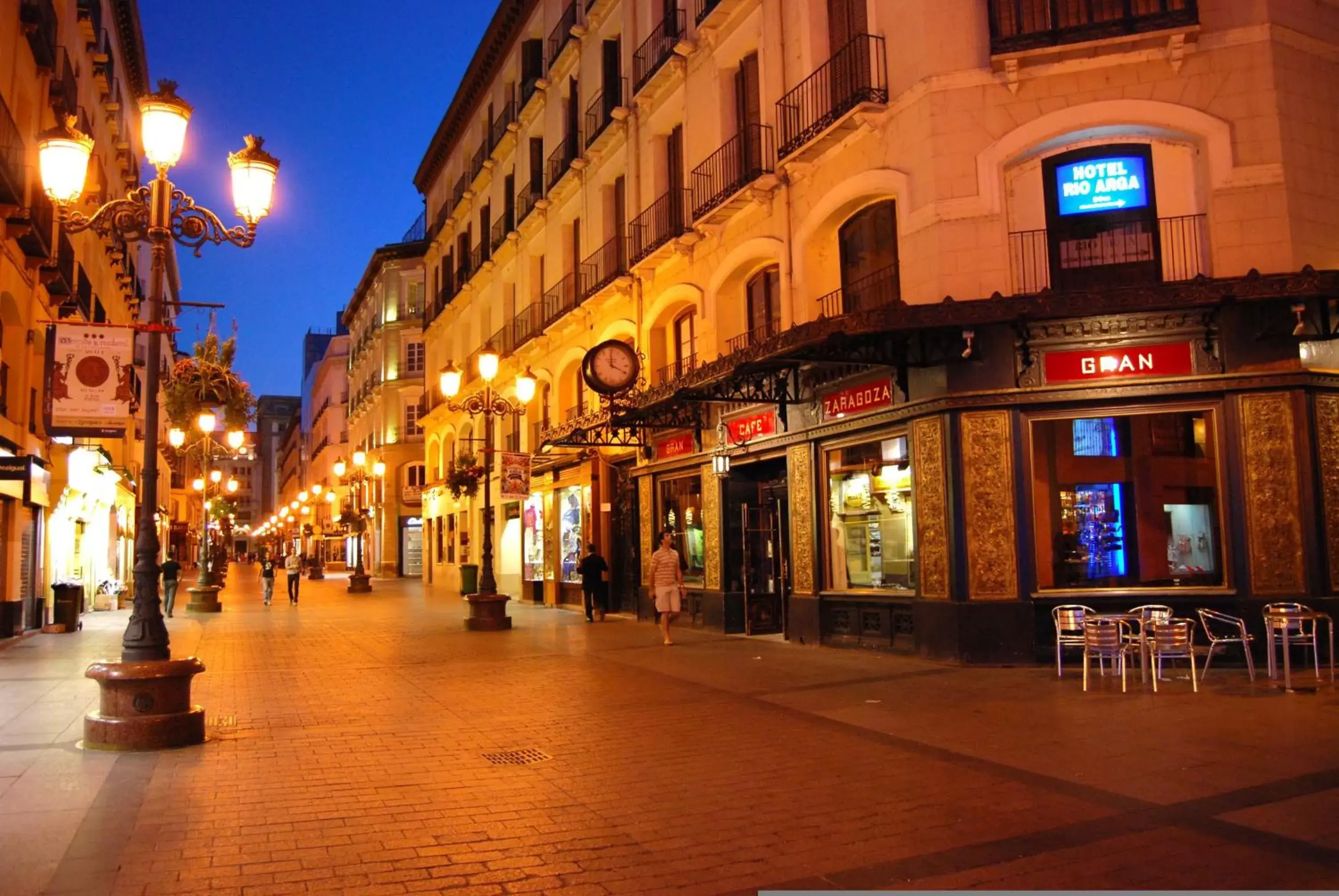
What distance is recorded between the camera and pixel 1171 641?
1047 cm

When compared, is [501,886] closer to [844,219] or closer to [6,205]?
[844,219]

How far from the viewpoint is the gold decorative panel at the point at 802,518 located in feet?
53.1

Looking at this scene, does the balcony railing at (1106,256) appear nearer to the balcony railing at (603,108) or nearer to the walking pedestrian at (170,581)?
the balcony railing at (603,108)

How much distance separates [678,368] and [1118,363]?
9.99 meters

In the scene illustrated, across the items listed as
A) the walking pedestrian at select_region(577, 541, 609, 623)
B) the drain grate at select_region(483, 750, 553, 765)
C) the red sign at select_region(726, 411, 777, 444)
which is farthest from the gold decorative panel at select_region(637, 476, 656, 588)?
the drain grate at select_region(483, 750, 553, 765)

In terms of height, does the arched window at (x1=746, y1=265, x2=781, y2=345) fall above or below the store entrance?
above

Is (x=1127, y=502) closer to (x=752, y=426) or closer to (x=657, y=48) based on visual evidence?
(x=752, y=426)

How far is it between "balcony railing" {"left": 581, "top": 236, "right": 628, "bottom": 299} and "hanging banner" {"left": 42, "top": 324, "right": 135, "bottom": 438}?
13778mm

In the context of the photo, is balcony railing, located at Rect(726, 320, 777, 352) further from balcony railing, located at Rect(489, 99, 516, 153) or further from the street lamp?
the street lamp

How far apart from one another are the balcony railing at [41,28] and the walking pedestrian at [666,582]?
14.8m

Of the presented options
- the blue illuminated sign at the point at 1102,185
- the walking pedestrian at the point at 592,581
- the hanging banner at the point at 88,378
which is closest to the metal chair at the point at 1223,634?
the blue illuminated sign at the point at 1102,185

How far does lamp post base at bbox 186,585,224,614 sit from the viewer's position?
93.3ft

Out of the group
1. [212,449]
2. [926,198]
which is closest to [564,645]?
[926,198]

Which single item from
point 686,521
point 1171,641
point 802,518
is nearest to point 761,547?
point 802,518
